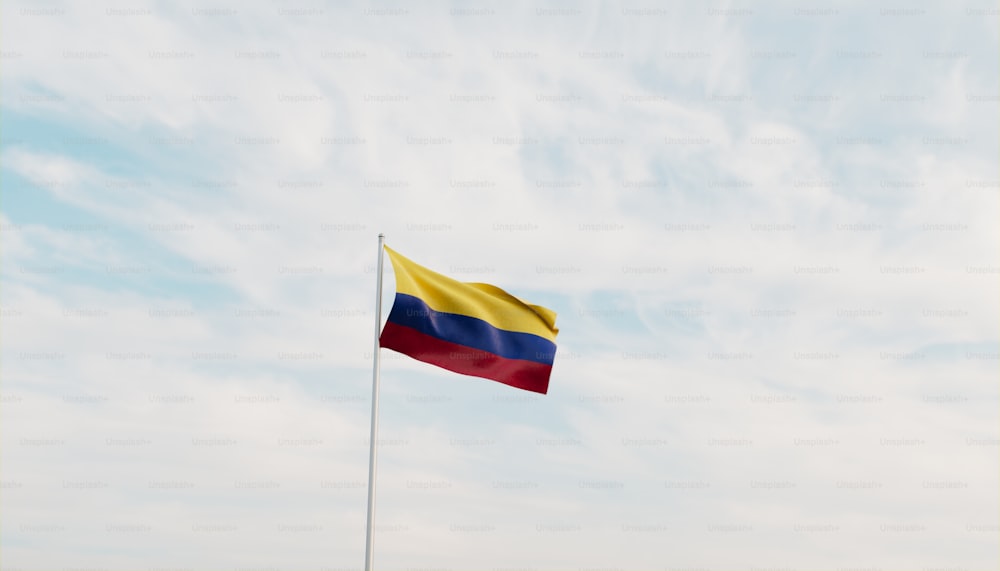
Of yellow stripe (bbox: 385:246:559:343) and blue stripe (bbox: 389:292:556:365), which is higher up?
yellow stripe (bbox: 385:246:559:343)

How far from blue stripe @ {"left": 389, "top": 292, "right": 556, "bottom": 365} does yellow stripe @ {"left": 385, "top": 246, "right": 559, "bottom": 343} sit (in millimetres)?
108

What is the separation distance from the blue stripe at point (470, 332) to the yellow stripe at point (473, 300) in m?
0.11

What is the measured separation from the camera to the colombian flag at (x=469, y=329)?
18.6 m

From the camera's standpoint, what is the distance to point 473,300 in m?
19.5

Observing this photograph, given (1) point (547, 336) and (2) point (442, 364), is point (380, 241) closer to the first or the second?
(2) point (442, 364)

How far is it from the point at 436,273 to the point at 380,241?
51.6 inches

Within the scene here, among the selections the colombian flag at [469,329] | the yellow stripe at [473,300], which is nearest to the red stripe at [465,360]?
the colombian flag at [469,329]

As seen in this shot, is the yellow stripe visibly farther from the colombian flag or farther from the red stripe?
the red stripe

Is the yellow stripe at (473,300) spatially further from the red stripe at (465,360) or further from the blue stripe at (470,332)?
the red stripe at (465,360)

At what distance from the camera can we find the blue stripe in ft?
60.8

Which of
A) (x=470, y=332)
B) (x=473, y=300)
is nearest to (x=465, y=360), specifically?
(x=470, y=332)

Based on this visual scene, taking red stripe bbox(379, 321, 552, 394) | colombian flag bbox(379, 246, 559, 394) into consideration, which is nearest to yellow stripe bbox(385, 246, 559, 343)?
colombian flag bbox(379, 246, 559, 394)

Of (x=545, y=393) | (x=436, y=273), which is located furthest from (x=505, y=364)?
(x=436, y=273)

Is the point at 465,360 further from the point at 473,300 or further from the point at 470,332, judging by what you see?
the point at 473,300
